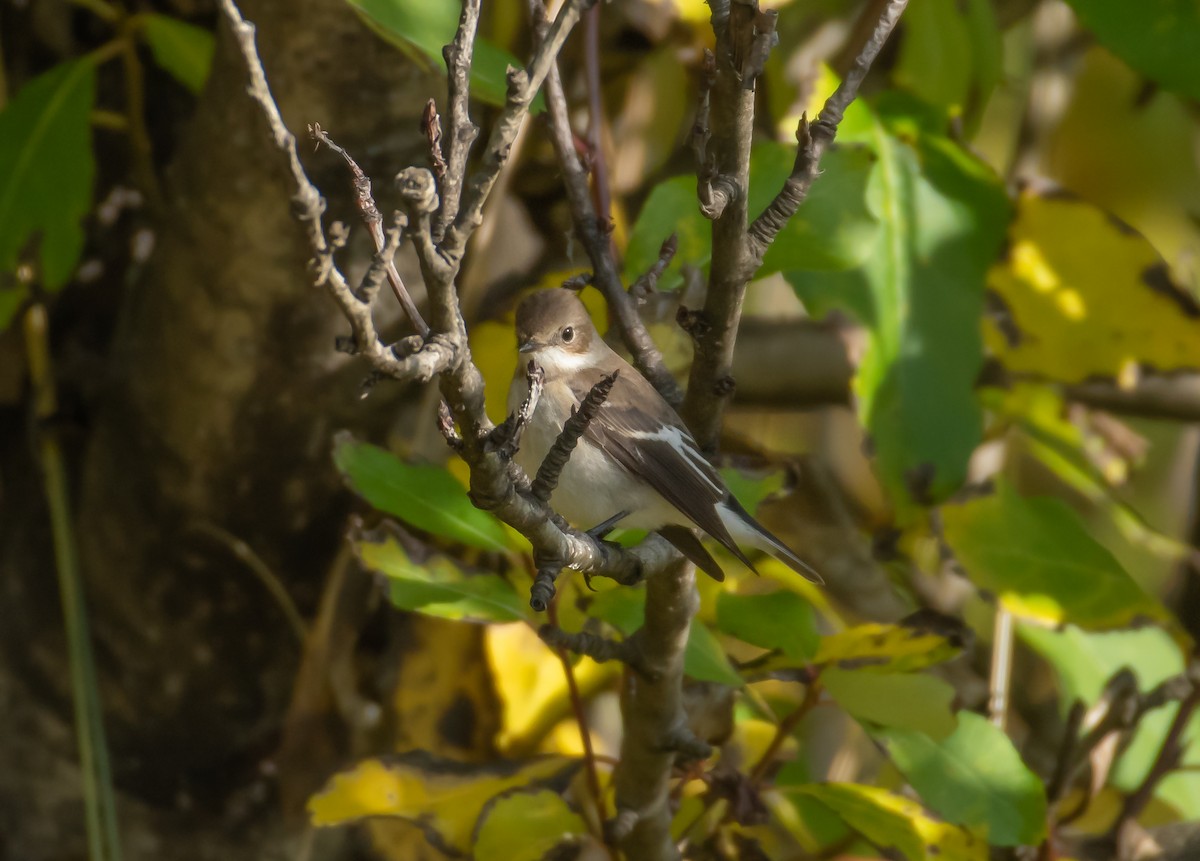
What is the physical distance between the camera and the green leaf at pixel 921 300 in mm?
1709

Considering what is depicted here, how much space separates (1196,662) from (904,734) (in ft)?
1.52

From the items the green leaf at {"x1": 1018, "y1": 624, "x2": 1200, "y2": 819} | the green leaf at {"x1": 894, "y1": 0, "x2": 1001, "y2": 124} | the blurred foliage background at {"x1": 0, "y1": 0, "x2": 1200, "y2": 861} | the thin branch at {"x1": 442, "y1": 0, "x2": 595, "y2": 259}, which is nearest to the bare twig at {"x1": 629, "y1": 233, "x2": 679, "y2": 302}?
the blurred foliage background at {"x1": 0, "y1": 0, "x2": 1200, "y2": 861}

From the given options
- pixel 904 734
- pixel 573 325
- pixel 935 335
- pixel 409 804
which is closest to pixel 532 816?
pixel 409 804

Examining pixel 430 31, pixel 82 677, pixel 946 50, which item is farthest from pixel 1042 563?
pixel 82 677

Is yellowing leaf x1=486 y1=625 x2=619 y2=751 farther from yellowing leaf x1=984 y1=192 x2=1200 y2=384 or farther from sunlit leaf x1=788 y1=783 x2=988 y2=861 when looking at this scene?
yellowing leaf x1=984 y1=192 x2=1200 y2=384

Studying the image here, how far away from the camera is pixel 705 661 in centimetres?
142

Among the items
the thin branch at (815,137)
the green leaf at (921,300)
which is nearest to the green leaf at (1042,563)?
the green leaf at (921,300)

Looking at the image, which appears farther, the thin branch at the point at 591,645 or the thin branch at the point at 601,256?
the thin branch at the point at 601,256

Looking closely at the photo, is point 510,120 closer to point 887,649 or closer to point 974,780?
point 887,649

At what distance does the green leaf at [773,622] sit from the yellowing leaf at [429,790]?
30 centimetres

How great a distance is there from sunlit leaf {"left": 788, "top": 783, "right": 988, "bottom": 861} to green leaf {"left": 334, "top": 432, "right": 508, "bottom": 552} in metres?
0.53

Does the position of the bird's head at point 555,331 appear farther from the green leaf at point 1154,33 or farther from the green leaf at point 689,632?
the green leaf at point 1154,33

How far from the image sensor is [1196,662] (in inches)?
65.6

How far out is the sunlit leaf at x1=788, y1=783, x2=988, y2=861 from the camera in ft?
4.69
